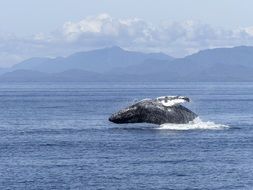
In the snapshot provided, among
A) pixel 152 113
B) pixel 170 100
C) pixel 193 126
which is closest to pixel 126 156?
pixel 152 113

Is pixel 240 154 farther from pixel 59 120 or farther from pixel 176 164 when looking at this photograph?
pixel 59 120

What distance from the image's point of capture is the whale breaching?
111m

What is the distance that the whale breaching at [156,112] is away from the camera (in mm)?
110688

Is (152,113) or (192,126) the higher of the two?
(152,113)

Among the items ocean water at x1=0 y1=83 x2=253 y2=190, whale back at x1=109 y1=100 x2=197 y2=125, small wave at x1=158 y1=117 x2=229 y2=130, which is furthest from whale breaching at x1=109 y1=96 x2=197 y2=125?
ocean water at x1=0 y1=83 x2=253 y2=190

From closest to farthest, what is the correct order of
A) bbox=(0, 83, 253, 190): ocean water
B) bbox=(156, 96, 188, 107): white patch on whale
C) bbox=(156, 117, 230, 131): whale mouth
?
bbox=(0, 83, 253, 190): ocean water, bbox=(156, 117, 230, 131): whale mouth, bbox=(156, 96, 188, 107): white patch on whale

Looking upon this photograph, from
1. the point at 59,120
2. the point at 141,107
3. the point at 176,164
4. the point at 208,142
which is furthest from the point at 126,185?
the point at 59,120

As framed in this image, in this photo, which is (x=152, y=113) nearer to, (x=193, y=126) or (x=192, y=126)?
(x=192, y=126)

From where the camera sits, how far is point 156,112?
111062 millimetres

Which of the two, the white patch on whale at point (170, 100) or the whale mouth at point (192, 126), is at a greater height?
the white patch on whale at point (170, 100)

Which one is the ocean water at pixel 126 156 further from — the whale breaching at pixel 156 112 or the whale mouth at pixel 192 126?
the whale breaching at pixel 156 112

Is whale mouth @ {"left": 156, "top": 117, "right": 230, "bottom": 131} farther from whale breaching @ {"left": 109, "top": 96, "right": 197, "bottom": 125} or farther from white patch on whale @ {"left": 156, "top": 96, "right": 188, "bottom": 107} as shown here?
white patch on whale @ {"left": 156, "top": 96, "right": 188, "bottom": 107}

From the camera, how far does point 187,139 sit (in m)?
97.5

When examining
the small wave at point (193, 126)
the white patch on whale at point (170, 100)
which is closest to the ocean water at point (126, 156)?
the small wave at point (193, 126)
